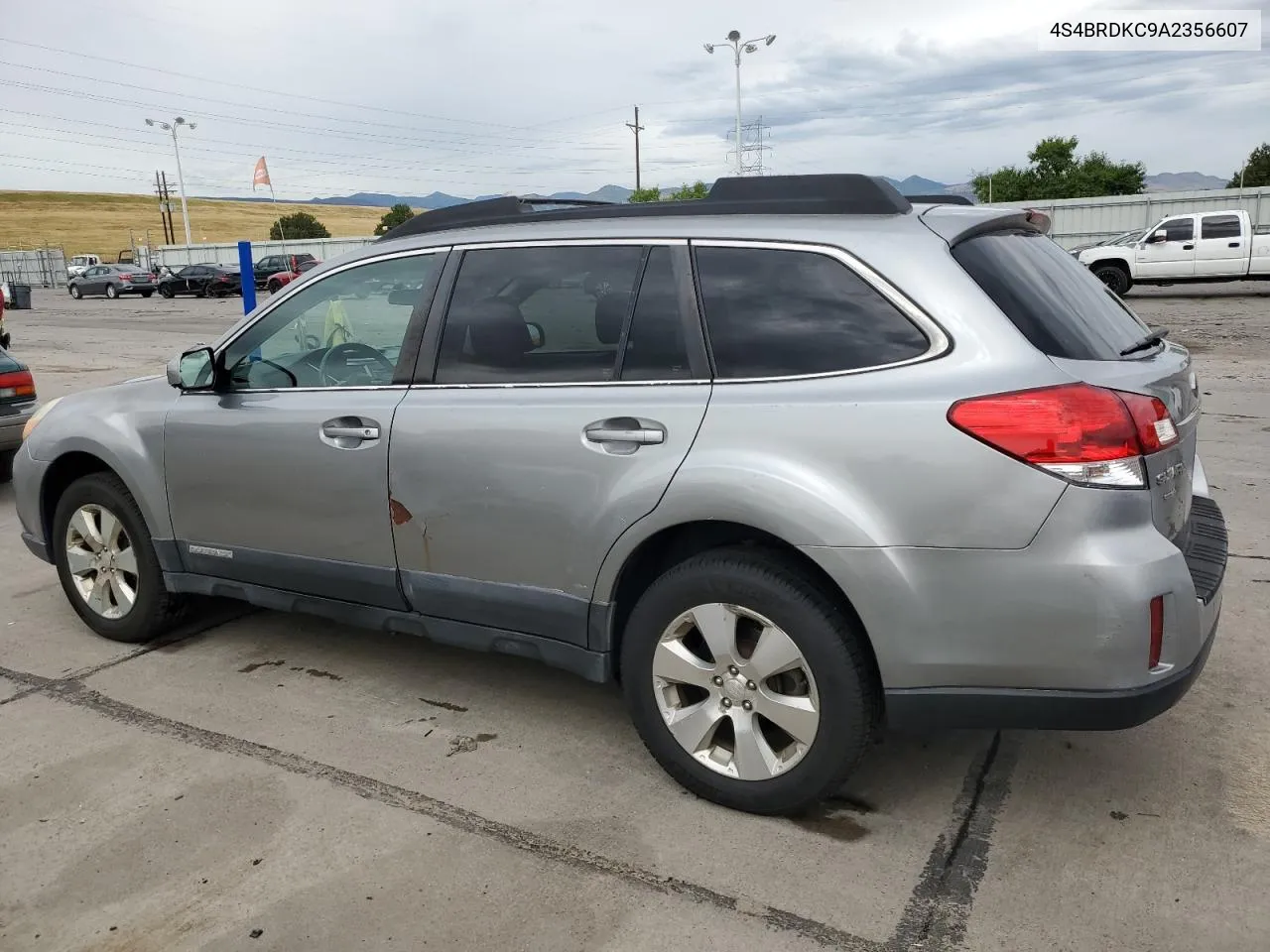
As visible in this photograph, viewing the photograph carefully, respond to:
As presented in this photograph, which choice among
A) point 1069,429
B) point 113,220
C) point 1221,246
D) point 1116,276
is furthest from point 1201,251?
point 113,220

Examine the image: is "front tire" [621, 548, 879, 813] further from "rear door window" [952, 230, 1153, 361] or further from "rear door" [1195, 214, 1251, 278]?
"rear door" [1195, 214, 1251, 278]

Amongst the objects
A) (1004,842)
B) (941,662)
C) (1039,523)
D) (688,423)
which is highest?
(688,423)

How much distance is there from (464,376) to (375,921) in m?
1.69

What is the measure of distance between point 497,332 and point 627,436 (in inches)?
28.2

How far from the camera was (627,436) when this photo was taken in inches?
123

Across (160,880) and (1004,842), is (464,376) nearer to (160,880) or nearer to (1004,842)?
(160,880)

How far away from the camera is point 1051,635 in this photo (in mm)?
2635

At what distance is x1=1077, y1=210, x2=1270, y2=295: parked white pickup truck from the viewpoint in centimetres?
2158

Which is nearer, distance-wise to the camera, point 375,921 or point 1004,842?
point 375,921

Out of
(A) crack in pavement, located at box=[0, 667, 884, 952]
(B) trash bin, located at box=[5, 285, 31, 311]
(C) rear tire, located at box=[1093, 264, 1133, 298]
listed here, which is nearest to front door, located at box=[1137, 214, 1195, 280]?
(C) rear tire, located at box=[1093, 264, 1133, 298]

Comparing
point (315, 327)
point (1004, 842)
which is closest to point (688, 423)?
point (1004, 842)

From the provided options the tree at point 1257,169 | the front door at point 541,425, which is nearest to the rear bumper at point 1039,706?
the front door at point 541,425

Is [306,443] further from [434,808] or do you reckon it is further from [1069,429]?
[1069,429]

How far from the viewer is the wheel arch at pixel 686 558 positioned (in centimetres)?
290
